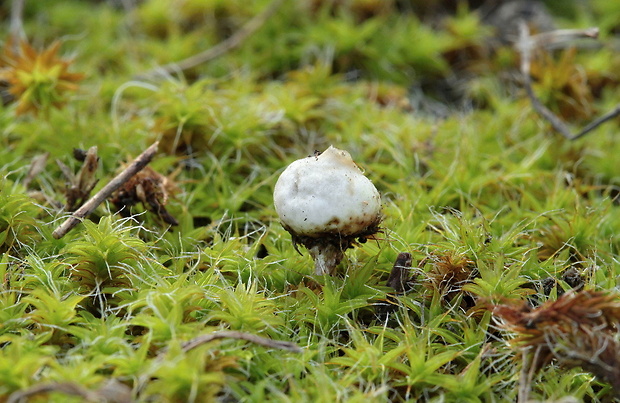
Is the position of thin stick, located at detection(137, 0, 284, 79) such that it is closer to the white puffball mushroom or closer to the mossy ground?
the mossy ground

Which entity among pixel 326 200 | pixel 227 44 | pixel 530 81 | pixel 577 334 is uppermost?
pixel 326 200

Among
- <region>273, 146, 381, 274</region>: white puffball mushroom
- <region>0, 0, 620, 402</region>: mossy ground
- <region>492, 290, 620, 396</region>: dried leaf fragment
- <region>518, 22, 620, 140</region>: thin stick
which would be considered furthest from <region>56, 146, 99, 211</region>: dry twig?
<region>518, 22, 620, 140</region>: thin stick

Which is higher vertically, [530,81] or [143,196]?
[143,196]

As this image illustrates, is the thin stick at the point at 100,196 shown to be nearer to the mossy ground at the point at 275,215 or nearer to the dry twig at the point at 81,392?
the mossy ground at the point at 275,215

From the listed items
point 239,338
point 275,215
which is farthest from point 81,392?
point 275,215

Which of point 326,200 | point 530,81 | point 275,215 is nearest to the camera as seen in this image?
point 326,200

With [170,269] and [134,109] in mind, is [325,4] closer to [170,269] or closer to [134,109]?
[134,109]

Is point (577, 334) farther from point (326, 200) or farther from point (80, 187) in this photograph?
point (80, 187)
